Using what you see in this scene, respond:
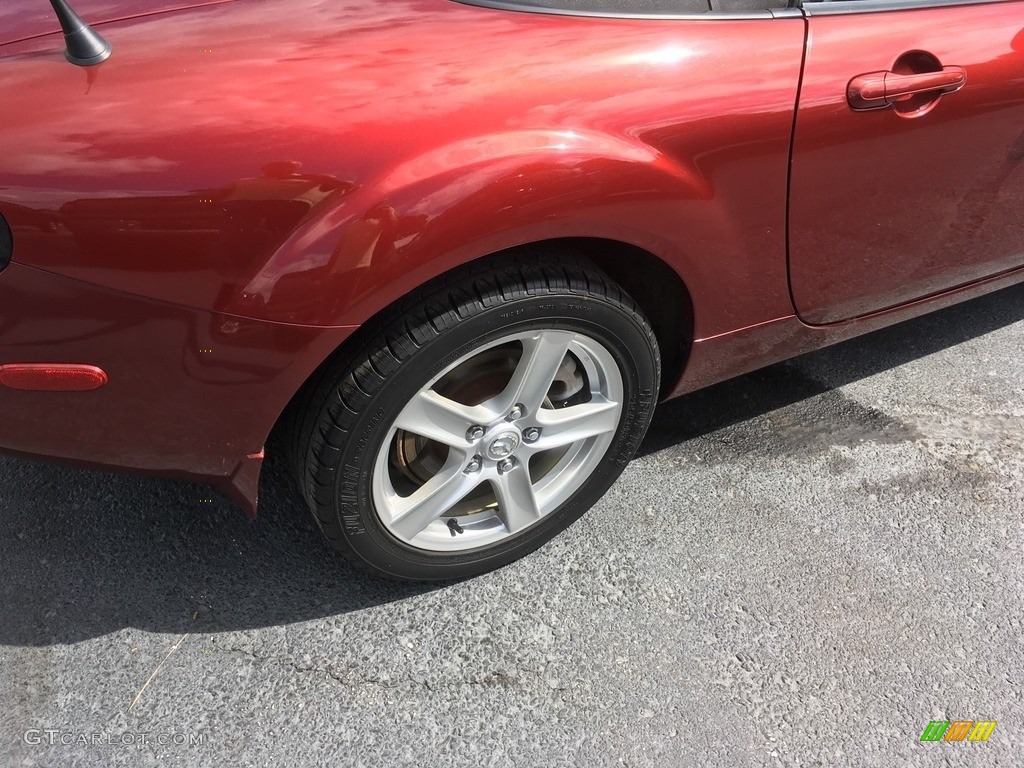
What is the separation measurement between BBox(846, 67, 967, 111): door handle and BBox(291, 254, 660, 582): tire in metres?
0.64

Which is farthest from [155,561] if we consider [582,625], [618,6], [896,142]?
[896,142]

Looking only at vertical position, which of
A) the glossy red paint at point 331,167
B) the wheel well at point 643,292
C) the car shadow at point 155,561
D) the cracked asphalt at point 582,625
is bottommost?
the cracked asphalt at point 582,625

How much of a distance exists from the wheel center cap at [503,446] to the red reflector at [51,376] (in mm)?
820

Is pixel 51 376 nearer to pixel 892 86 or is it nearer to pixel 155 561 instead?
pixel 155 561

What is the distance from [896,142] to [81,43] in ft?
5.37

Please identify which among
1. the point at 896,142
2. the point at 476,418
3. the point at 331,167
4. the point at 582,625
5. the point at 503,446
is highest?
the point at 331,167

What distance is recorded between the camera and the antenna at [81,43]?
1349 mm

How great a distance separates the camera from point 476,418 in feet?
5.92

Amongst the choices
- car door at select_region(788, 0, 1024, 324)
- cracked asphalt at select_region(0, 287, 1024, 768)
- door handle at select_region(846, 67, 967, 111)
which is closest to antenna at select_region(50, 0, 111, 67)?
cracked asphalt at select_region(0, 287, 1024, 768)

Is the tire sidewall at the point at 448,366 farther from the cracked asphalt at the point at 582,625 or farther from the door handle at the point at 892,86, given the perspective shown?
the door handle at the point at 892,86

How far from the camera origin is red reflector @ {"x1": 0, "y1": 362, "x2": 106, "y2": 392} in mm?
1404

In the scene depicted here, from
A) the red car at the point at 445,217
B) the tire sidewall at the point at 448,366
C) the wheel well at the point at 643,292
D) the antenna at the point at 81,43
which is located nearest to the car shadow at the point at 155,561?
the tire sidewall at the point at 448,366

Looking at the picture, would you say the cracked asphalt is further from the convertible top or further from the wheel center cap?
the convertible top

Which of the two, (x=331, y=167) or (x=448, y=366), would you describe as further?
(x=448, y=366)
